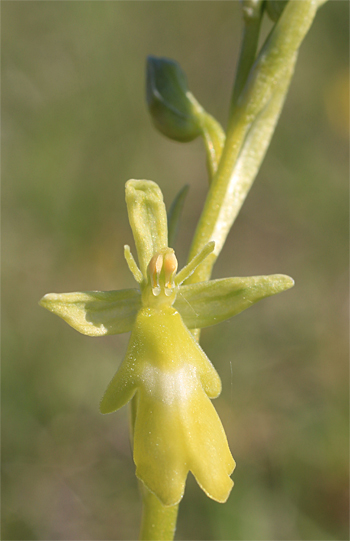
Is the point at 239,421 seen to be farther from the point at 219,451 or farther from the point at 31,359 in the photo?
the point at 219,451

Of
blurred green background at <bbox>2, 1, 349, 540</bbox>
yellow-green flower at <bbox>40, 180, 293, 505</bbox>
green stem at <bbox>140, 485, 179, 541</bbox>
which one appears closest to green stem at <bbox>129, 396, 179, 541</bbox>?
green stem at <bbox>140, 485, 179, 541</bbox>

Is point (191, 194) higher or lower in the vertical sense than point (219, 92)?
lower

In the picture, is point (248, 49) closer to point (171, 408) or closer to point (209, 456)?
point (171, 408)

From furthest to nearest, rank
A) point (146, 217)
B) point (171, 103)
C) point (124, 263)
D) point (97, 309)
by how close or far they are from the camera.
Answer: point (124, 263)
point (171, 103)
point (146, 217)
point (97, 309)

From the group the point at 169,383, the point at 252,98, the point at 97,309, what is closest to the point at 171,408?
the point at 169,383

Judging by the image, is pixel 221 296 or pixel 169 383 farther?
pixel 221 296

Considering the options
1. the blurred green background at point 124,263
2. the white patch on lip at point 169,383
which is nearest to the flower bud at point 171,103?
the white patch on lip at point 169,383

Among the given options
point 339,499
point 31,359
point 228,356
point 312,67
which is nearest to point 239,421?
point 228,356
